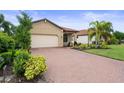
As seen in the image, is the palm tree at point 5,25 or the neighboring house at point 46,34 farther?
the neighboring house at point 46,34

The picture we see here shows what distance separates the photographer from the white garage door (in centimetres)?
2337

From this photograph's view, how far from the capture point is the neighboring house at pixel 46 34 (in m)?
23.6

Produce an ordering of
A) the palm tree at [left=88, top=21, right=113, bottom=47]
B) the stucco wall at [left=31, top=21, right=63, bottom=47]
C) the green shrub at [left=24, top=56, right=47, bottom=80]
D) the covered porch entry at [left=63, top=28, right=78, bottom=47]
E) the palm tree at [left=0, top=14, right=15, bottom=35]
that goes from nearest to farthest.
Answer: the green shrub at [left=24, top=56, right=47, bottom=80]
the palm tree at [left=0, top=14, right=15, bottom=35]
the stucco wall at [left=31, top=21, right=63, bottom=47]
the palm tree at [left=88, top=21, right=113, bottom=47]
the covered porch entry at [left=63, top=28, right=78, bottom=47]

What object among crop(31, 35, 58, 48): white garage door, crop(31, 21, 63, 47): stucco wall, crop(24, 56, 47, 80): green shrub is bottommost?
crop(24, 56, 47, 80): green shrub

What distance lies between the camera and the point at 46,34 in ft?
81.8

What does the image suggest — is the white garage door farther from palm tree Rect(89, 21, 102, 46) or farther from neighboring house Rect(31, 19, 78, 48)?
palm tree Rect(89, 21, 102, 46)

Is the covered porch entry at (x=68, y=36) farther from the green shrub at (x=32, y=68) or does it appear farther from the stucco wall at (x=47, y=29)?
the green shrub at (x=32, y=68)

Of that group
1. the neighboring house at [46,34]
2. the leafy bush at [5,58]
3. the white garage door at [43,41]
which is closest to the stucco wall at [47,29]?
the neighboring house at [46,34]

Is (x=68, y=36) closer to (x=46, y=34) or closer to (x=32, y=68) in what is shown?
(x=46, y=34)

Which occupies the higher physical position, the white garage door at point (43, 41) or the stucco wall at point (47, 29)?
the stucco wall at point (47, 29)

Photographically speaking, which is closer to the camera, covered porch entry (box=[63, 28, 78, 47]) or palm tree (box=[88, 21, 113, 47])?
palm tree (box=[88, 21, 113, 47])

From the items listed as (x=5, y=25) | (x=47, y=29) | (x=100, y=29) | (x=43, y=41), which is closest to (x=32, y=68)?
(x=43, y=41)

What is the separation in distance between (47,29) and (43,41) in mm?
2244

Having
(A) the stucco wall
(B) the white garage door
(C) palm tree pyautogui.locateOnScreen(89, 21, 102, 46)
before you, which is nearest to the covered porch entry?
(A) the stucco wall
